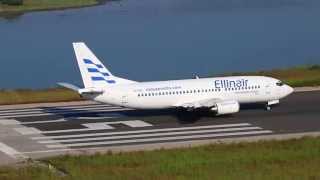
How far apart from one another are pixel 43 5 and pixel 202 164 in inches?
4653

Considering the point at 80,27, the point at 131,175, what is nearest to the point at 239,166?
the point at 131,175

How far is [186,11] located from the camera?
13375 cm

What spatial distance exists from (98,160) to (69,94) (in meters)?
20.5

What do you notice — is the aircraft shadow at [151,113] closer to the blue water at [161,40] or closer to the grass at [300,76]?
the grass at [300,76]

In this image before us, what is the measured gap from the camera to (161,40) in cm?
9500

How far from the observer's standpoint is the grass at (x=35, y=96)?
171ft

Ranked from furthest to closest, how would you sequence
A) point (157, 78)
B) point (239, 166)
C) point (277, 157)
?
point (157, 78) < point (277, 157) < point (239, 166)

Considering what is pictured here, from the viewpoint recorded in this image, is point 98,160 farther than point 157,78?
No

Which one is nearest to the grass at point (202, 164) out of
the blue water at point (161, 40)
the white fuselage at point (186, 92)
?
the white fuselage at point (186, 92)

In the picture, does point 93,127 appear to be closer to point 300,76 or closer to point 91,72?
point 91,72

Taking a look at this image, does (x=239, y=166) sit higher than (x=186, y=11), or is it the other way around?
(x=186, y=11)

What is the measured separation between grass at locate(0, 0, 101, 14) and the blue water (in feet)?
14.9

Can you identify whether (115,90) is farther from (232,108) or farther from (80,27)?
(80,27)

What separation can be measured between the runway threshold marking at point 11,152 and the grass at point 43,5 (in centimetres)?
10513
